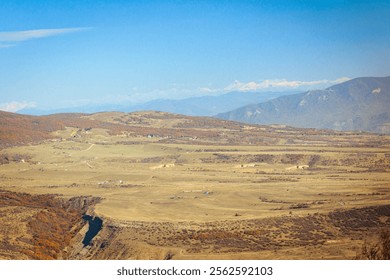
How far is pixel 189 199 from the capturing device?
33.6 meters

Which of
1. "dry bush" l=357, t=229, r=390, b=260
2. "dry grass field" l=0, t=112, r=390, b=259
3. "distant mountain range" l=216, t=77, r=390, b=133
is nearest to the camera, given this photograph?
"dry bush" l=357, t=229, r=390, b=260

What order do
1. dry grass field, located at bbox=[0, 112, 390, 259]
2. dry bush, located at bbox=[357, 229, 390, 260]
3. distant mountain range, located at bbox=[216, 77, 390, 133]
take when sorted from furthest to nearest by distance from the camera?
1. distant mountain range, located at bbox=[216, 77, 390, 133]
2. dry grass field, located at bbox=[0, 112, 390, 259]
3. dry bush, located at bbox=[357, 229, 390, 260]

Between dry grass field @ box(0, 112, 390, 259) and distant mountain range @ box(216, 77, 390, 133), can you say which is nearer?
dry grass field @ box(0, 112, 390, 259)

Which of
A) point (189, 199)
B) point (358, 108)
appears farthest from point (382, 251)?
point (358, 108)

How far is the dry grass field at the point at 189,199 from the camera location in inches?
870

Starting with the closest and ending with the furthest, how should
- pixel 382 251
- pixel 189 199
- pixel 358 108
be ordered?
pixel 382 251
pixel 189 199
pixel 358 108

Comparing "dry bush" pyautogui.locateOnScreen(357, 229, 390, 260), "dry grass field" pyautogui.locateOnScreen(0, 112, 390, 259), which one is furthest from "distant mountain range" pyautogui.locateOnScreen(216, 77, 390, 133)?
"dry bush" pyautogui.locateOnScreen(357, 229, 390, 260)

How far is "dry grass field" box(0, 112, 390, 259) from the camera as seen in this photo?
870 inches

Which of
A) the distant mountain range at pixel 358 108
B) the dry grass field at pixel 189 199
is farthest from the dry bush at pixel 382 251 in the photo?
the distant mountain range at pixel 358 108

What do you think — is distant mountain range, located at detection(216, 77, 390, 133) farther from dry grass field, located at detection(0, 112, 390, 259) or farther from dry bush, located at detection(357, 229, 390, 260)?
dry bush, located at detection(357, 229, 390, 260)

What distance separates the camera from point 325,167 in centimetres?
5038

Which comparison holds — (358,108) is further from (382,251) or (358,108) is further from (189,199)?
(382,251)
